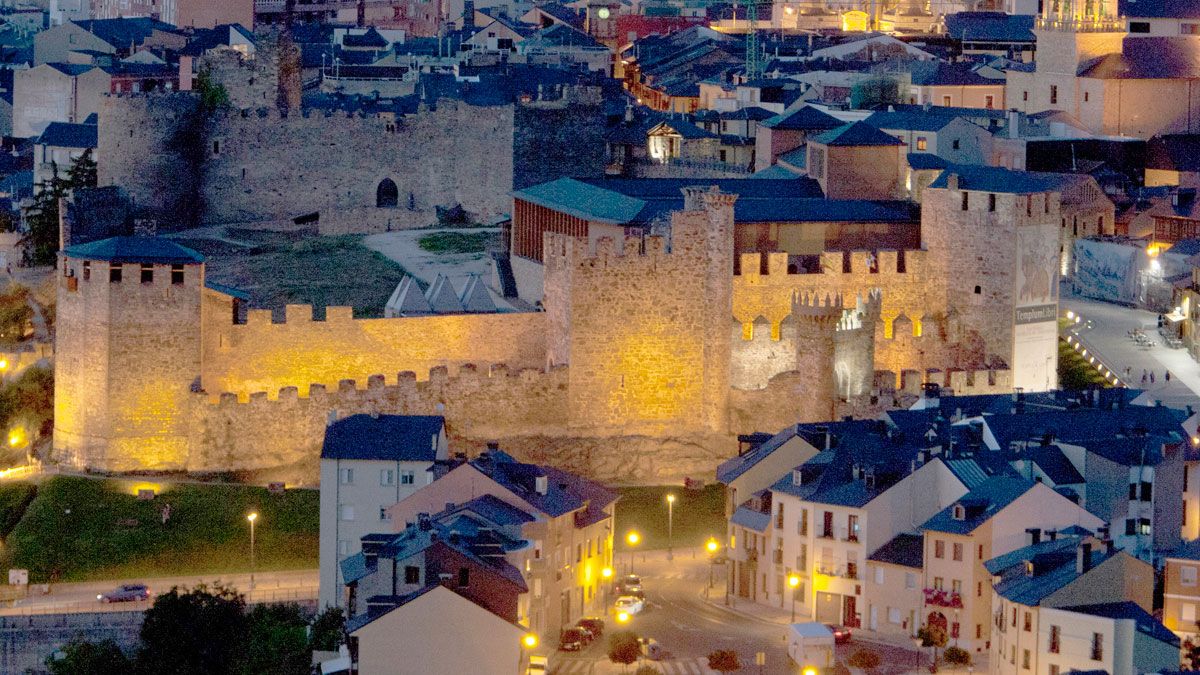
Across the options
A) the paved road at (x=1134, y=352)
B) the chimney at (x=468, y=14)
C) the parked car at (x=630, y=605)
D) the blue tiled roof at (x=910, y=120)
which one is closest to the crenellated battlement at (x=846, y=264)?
the paved road at (x=1134, y=352)

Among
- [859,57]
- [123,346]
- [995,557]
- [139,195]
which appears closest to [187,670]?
[123,346]

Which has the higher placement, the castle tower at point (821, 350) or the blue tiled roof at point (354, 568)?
the castle tower at point (821, 350)

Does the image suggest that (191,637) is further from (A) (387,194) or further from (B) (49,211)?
(A) (387,194)

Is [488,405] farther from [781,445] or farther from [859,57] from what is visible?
[859,57]

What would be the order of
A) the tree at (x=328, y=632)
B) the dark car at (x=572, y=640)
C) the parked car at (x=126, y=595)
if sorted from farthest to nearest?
the parked car at (x=126, y=595) < the dark car at (x=572, y=640) < the tree at (x=328, y=632)

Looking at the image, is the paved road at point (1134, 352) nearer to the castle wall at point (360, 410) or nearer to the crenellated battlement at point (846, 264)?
the crenellated battlement at point (846, 264)

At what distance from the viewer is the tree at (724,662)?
4947 centimetres

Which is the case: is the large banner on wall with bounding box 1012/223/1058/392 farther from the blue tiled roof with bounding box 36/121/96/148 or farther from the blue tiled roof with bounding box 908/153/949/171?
the blue tiled roof with bounding box 36/121/96/148

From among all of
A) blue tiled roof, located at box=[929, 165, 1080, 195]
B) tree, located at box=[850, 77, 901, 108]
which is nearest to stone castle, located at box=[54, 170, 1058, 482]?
blue tiled roof, located at box=[929, 165, 1080, 195]

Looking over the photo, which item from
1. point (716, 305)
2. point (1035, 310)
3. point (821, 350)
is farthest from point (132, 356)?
point (1035, 310)

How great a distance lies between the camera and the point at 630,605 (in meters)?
52.9

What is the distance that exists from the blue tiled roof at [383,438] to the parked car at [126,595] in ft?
11.9

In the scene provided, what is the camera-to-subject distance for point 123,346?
5903cm

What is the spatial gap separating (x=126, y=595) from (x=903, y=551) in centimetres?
1247
